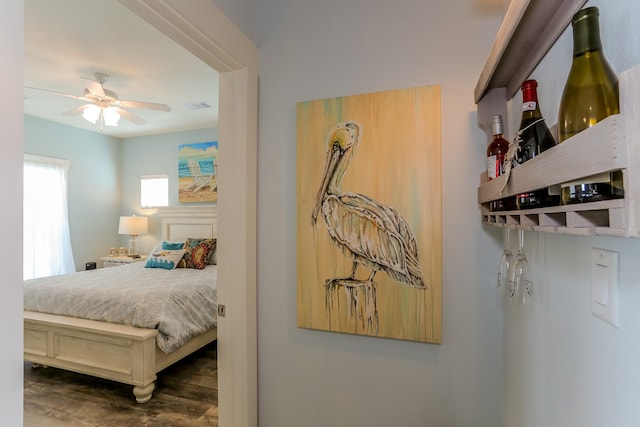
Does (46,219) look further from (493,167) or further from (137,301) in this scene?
(493,167)

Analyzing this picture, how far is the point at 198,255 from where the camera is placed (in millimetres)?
3971

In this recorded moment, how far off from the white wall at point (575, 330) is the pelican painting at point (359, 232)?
0.41 metres

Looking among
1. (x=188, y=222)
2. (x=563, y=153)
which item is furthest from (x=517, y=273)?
(x=188, y=222)

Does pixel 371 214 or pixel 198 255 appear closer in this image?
pixel 371 214

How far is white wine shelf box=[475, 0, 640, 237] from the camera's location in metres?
0.33

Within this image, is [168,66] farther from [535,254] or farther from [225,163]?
[535,254]

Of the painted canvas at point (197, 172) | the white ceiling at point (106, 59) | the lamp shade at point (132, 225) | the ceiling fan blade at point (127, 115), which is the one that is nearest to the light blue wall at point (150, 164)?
the painted canvas at point (197, 172)

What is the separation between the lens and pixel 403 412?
1240 millimetres

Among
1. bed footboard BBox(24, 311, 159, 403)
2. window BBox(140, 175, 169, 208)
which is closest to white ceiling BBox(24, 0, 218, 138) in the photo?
window BBox(140, 175, 169, 208)

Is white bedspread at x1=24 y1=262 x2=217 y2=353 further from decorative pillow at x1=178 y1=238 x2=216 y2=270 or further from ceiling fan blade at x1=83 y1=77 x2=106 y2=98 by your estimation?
ceiling fan blade at x1=83 y1=77 x2=106 y2=98

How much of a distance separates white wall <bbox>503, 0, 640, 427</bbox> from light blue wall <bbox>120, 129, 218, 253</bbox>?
183 inches

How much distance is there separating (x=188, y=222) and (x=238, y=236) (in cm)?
376

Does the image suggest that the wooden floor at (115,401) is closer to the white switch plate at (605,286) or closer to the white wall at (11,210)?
the white wall at (11,210)

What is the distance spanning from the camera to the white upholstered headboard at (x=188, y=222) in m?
4.65
